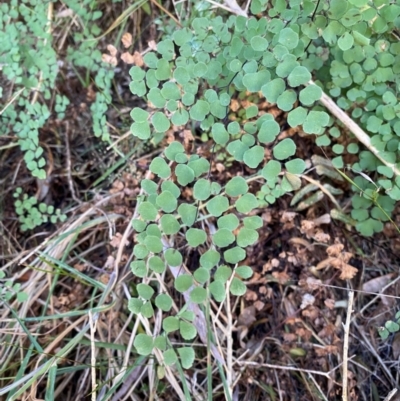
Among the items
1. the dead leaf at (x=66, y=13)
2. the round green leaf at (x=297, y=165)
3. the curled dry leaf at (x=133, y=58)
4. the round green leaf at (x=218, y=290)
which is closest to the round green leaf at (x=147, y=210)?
the round green leaf at (x=218, y=290)

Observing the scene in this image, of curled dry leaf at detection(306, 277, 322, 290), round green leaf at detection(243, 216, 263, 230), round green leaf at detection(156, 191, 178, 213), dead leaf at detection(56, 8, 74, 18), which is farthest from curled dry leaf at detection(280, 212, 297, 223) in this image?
dead leaf at detection(56, 8, 74, 18)

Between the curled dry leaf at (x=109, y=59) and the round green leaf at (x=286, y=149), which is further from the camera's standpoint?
the curled dry leaf at (x=109, y=59)

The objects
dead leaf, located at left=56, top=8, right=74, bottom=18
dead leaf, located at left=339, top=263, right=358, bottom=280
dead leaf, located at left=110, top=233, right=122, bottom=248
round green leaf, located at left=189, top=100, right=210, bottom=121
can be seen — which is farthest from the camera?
dead leaf, located at left=56, top=8, right=74, bottom=18

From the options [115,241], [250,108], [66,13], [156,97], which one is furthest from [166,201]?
[66,13]

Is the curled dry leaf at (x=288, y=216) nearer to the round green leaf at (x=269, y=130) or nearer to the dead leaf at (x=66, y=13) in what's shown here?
the round green leaf at (x=269, y=130)

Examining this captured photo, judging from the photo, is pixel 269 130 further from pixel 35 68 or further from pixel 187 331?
pixel 35 68

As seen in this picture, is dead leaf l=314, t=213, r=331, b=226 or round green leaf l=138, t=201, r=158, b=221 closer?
round green leaf l=138, t=201, r=158, b=221

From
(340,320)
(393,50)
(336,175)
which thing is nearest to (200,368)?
(340,320)

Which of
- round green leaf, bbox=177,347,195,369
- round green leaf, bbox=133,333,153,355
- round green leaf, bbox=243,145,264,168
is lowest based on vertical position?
round green leaf, bbox=177,347,195,369

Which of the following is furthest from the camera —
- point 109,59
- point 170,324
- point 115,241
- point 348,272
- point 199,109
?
point 109,59

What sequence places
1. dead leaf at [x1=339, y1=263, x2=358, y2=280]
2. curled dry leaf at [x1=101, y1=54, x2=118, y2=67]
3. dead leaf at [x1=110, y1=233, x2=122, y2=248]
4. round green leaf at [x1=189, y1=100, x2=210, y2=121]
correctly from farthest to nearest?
curled dry leaf at [x1=101, y1=54, x2=118, y2=67]
dead leaf at [x1=110, y1=233, x2=122, y2=248]
dead leaf at [x1=339, y1=263, x2=358, y2=280]
round green leaf at [x1=189, y1=100, x2=210, y2=121]

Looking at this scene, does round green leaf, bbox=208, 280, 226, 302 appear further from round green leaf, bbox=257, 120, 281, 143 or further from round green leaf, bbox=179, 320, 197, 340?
round green leaf, bbox=257, 120, 281, 143
